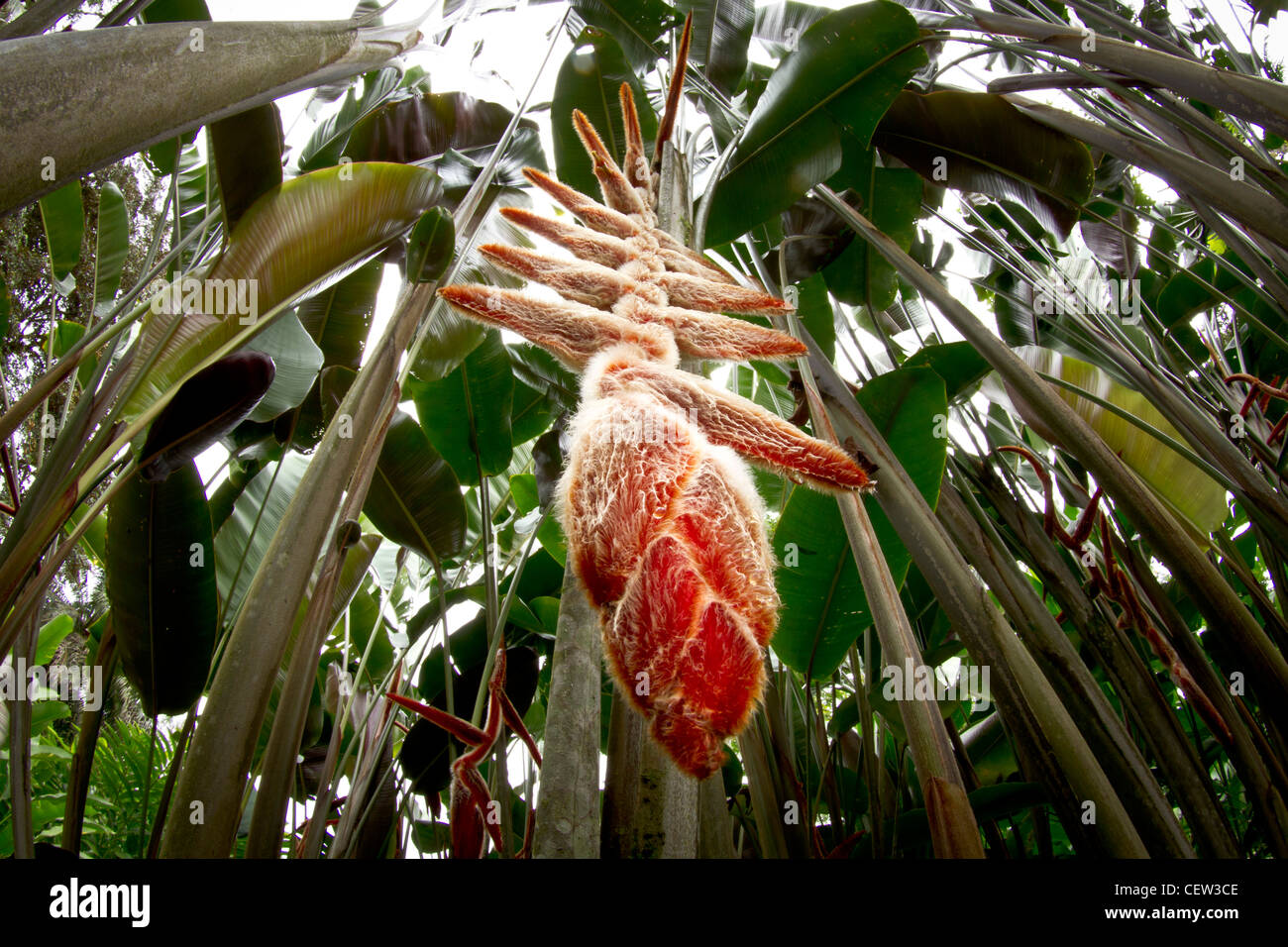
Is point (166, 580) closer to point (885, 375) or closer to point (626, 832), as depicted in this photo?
point (626, 832)

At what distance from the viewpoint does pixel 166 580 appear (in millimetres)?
1006

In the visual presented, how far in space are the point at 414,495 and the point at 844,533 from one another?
0.88 meters

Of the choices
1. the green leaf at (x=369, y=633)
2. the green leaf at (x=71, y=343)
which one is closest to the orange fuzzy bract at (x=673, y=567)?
the green leaf at (x=71, y=343)

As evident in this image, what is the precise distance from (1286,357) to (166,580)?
2.74 metres

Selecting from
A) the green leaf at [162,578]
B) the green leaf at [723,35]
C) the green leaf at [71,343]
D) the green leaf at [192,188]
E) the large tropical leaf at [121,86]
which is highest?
the green leaf at [723,35]

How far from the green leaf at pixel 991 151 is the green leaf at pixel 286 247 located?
3.37 ft

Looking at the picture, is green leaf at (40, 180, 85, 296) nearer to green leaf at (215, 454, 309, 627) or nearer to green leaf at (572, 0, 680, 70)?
green leaf at (215, 454, 309, 627)

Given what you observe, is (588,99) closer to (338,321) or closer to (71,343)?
(338,321)

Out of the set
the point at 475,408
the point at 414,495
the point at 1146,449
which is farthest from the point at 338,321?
the point at 1146,449

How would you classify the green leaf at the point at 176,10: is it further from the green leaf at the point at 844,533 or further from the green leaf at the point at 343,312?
the green leaf at the point at 844,533

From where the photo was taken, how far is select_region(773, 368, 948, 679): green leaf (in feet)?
3.45

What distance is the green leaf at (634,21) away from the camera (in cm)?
172
